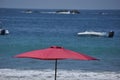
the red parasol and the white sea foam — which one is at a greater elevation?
the red parasol

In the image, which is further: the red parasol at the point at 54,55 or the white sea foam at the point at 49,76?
the white sea foam at the point at 49,76

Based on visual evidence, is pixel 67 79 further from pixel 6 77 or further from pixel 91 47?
Answer: pixel 91 47

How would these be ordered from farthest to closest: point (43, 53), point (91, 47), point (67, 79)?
point (91, 47), point (67, 79), point (43, 53)

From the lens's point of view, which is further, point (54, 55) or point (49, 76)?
point (49, 76)

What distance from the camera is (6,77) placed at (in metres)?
22.3

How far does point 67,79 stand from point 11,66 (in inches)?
326

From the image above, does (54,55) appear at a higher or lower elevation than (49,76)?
higher

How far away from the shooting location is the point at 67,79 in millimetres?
21938

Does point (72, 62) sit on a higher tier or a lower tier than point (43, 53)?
lower

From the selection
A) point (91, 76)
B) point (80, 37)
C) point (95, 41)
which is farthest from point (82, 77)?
point (80, 37)

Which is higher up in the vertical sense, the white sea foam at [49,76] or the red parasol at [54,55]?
the red parasol at [54,55]

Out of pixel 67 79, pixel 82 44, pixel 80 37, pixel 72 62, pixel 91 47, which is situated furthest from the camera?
pixel 80 37

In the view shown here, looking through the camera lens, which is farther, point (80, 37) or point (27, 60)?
point (80, 37)

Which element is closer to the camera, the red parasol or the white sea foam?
the red parasol
